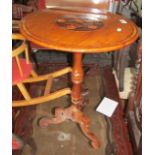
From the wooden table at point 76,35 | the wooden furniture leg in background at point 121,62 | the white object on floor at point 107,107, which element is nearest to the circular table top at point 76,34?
the wooden table at point 76,35

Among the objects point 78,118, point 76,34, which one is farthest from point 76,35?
point 78,118

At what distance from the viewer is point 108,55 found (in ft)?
→ 8.94

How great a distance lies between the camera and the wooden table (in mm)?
1243

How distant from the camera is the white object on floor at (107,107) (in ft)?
6.48

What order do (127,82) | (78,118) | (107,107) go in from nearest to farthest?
(78,118), (107,107), (127,82)

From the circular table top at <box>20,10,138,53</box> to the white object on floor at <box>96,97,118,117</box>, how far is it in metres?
0.75

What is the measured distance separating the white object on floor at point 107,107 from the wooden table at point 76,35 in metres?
0.32

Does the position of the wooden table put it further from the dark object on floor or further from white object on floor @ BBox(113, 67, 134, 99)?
white object on floor @ BBox(113, 67, 134, 99)

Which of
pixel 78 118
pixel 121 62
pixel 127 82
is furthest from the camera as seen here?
pixel 127 82

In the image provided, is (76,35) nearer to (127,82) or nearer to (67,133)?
(67,133)

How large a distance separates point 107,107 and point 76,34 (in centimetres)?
88

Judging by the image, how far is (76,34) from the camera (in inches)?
52.7
